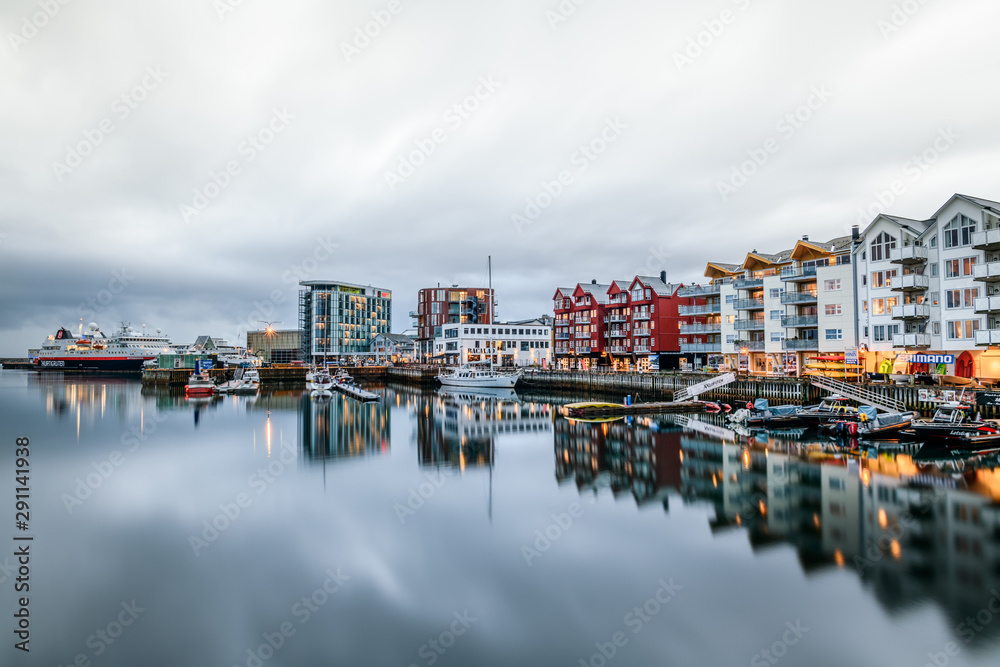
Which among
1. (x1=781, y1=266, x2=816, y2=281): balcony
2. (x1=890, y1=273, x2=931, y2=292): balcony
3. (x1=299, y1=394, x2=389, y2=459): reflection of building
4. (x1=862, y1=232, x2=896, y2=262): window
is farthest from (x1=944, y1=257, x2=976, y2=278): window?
(x1=299, y1=394, x2=389, y2=459): reflection of building

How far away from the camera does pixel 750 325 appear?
61281 mm

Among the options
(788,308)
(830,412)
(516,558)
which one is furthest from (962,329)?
(516,558)

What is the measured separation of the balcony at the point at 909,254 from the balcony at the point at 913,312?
12.2ft

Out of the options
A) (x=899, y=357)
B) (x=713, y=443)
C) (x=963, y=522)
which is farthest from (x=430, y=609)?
(x=899, y=357)

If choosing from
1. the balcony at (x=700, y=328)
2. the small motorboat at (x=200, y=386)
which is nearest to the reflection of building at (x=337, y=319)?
the small motorboat at (x=200, y=386)

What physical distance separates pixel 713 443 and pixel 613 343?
170 feet

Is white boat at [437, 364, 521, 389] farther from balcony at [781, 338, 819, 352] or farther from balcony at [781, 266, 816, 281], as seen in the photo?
balcony at [781, 266, 816, 281]

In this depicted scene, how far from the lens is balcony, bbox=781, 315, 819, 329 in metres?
54.3

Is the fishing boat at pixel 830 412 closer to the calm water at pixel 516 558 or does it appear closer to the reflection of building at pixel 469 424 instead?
the calm water at pixel 516 558

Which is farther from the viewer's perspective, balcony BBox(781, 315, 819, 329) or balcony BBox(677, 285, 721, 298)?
balcony BBox(677, 285, 721, 298)

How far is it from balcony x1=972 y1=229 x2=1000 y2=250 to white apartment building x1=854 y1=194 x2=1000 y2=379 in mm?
54

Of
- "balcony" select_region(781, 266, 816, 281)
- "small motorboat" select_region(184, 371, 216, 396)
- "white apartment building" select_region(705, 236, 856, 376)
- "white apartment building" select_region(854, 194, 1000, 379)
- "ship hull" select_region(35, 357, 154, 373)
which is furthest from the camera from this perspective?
"ship hull" select_region(35, 357, 154, 373)

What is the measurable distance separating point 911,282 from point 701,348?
1063 inches

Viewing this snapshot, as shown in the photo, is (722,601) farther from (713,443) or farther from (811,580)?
(713,443)
